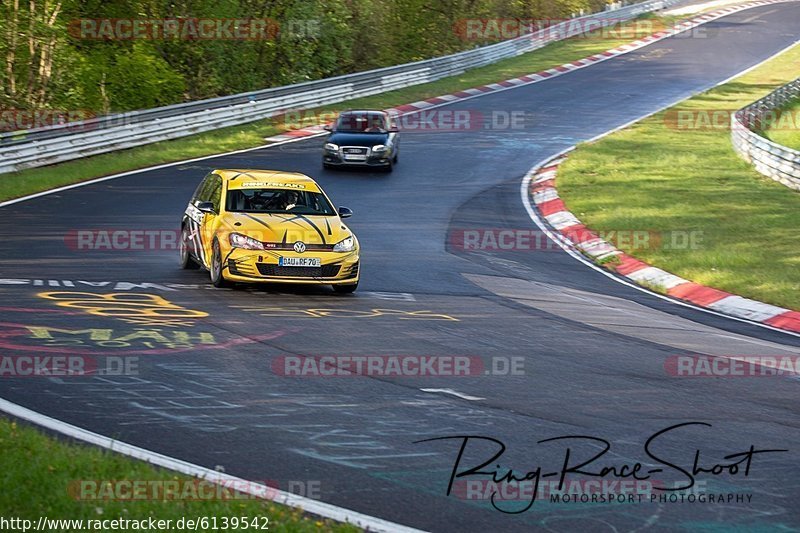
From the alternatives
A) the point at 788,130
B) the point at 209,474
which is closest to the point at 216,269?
the point at 209,474

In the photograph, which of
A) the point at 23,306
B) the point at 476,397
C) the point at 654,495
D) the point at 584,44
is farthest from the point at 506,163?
the point at 584,44

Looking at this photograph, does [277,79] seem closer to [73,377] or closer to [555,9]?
[555,9]

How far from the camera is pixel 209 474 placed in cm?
685

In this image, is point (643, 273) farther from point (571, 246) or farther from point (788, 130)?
point (788, 130)

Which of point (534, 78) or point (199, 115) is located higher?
point (534, 78)

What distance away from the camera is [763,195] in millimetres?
22062

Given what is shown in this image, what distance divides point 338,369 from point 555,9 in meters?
53.6

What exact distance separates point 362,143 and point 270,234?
41.0ft

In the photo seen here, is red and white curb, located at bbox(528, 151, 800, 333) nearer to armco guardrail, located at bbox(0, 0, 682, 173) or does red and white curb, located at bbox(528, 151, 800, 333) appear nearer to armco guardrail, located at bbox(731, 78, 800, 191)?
armco guardrail, located at bbox(731, 78, 800, 191)

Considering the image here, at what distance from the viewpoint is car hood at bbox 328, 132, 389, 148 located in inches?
1018

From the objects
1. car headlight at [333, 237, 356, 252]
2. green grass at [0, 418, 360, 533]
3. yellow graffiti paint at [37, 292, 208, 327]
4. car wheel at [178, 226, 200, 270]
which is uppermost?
car headlight at [333, 237, 356, 252]

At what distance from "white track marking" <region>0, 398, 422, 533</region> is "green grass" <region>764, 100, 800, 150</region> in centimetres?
2437

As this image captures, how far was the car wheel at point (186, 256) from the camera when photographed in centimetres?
1548

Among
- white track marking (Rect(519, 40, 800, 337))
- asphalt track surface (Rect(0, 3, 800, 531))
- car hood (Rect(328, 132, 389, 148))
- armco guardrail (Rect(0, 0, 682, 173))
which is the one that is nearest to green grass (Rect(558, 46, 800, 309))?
white track marking (Rect(519, 40, 800, 337))
